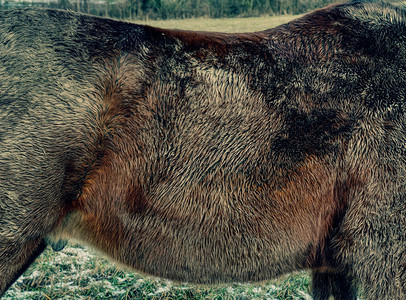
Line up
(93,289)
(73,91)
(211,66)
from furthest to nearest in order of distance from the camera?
(93,289) < (211,66) < (73,91)

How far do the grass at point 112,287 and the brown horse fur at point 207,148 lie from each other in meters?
1.17

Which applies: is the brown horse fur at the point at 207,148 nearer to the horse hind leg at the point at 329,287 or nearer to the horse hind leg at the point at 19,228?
the horse hind leg at the point at 19,228

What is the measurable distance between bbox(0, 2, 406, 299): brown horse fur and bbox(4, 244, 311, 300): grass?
1.17 meters

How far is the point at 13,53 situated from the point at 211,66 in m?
1.00

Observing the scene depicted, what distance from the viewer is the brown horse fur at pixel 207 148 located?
1.82 m

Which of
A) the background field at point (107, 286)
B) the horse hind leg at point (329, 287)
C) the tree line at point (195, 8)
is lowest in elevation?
the background field at point (107, 286)

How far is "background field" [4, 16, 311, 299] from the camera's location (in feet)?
10.3

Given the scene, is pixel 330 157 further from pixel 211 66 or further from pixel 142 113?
pixel 142 113

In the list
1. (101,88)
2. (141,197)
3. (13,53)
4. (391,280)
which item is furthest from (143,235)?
(391,280)

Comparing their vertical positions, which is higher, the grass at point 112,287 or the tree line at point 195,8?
the tree line at point 195,8

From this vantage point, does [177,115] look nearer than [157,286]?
Yes

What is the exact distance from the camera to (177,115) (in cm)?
190

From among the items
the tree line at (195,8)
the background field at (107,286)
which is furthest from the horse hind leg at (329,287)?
the tree line at (195,8)

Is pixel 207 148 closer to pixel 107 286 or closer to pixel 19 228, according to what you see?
pixel 19 228
